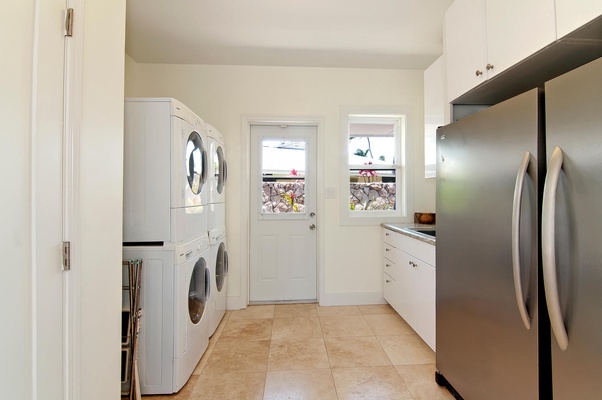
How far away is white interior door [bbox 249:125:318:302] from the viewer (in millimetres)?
3051

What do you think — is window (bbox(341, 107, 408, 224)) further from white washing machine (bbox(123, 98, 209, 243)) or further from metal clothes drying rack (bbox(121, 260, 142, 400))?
metal clothes drying rack (bbox(121, 260, 142, 400))

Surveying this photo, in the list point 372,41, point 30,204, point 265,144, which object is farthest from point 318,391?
point 372,41

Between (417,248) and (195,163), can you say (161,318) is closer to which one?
(195,163)

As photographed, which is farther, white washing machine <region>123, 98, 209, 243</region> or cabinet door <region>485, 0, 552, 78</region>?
white washing machine <region>123, 98, 209, 243</region>

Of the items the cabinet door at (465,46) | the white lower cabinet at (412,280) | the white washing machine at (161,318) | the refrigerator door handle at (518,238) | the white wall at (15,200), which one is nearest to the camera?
the white wall at (15,200)

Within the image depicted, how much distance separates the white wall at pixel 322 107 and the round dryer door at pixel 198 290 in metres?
0.82

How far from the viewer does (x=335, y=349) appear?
2070 millimetres

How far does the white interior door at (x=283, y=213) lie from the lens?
305 cm

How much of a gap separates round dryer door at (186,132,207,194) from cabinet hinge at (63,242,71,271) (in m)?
0.97

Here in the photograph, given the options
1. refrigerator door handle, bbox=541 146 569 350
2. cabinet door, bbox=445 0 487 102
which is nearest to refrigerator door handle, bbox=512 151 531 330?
refrigerator door handle, bbox=541 146 569 350

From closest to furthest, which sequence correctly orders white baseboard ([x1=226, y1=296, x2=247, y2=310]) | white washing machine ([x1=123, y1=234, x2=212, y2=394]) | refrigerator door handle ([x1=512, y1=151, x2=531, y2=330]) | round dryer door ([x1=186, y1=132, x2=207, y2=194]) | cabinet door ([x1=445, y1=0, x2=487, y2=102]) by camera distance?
refrigerator door handle ([x1=512, y1=151, x2=531, y2=330]) → cabinet door ([x1=445, y1=0, x2=487, y2=102]) → white washing machine ([x1=123, y1=234, x2=212, y2=394]) → round dryer door ([x1=186, y1=132, x2=207, y2=194]) → white baseboard ([x1=226, y1=296, x2=247, y2=310])

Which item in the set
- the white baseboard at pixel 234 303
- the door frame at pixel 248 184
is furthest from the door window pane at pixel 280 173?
the white baseboard at pixel 234 303

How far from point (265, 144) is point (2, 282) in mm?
2609

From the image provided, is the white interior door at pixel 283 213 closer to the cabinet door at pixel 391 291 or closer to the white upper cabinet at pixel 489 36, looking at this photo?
the cabinet door at pixel 391 291
